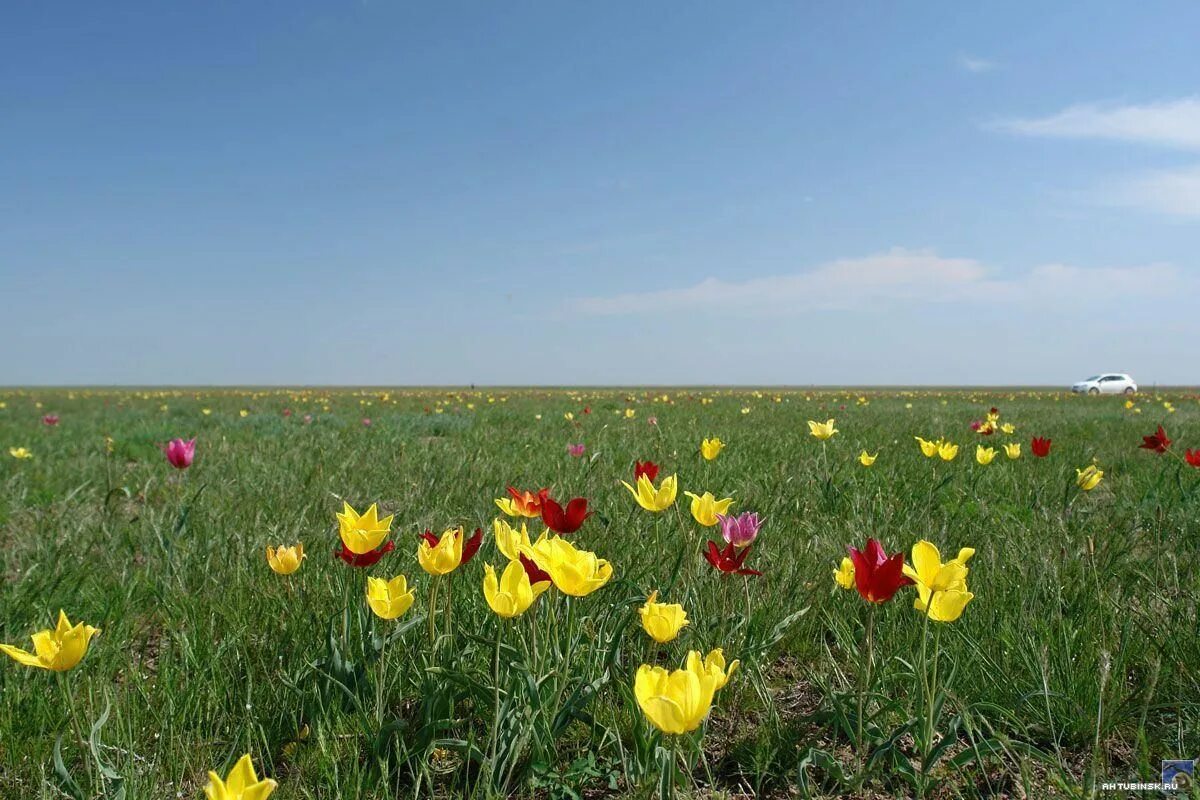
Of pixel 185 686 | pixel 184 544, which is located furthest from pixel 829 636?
pixel 184 544

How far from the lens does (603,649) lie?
1.78 metres

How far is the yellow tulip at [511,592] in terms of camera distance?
129cm

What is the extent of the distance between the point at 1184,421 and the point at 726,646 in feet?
36.6

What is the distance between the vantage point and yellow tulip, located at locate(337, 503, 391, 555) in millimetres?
1571

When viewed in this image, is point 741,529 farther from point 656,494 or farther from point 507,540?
point 507,540

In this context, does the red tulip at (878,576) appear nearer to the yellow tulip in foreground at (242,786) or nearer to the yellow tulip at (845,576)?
the yellow tulip at (845,576)

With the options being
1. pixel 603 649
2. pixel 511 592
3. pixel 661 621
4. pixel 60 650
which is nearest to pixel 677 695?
pixel 661 621

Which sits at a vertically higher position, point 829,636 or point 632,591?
point 632,591

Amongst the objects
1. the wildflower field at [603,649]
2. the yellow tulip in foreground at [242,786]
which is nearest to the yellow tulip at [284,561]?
the wildflower field at [603,649]

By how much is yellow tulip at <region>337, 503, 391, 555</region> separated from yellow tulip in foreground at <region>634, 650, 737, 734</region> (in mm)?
775

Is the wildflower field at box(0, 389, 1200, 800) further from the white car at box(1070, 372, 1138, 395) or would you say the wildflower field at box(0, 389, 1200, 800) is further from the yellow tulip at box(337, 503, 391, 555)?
the white car at box(1070, 372, 1138, 395)

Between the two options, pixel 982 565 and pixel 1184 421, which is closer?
pixel 982 565

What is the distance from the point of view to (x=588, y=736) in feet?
5.25

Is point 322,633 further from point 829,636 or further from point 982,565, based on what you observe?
point 982,565
